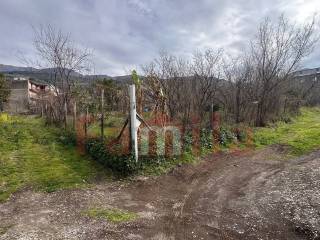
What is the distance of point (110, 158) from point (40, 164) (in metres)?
2.15

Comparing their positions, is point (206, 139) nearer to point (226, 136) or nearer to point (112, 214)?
point (226, 136)

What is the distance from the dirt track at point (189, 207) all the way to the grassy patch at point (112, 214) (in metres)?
0.16

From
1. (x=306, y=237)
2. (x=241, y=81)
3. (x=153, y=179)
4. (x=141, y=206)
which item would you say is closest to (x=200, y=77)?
(x=241, y=81)

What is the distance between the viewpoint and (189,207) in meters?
6.34

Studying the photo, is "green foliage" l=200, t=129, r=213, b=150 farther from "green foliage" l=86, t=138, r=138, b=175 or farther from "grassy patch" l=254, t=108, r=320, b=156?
"green foliage" l=86, t=138, r=138, b=175

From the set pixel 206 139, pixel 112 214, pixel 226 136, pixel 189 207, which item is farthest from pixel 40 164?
pixel 226 136

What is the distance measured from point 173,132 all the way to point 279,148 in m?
4.70

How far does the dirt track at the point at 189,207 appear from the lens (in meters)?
5.19

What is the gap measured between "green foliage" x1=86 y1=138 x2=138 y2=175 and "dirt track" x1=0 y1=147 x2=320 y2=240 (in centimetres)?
53

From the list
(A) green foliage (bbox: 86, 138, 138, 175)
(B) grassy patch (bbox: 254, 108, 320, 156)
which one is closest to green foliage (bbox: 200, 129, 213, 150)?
(B) grassy patch (bbox: 254, 108, 320, 156)

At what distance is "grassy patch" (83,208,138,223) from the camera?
573 cm

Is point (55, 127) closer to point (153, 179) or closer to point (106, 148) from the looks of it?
point (106, 148)

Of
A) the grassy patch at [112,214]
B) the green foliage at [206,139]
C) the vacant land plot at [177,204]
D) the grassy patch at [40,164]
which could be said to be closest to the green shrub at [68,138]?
the grassy patch at [40,164]

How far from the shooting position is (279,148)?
12.2 metres
